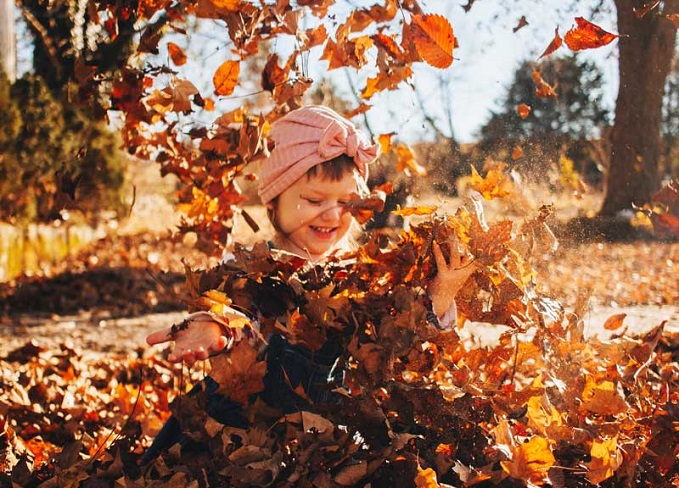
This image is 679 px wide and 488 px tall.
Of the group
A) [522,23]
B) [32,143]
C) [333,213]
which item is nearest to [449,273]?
[333,213]

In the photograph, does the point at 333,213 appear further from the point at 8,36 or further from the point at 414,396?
the point at 8,36

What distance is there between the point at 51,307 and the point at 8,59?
3004mm

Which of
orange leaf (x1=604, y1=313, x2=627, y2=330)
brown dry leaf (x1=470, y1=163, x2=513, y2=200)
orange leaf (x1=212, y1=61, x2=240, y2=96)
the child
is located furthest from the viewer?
orange leaf (x1=212, y1=61, x2=240, y2=96)

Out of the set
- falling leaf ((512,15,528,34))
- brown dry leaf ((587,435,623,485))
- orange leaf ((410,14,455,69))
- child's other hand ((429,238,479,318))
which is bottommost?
brown dry leaf ((587,435,623,485))

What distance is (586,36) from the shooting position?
1874 mm

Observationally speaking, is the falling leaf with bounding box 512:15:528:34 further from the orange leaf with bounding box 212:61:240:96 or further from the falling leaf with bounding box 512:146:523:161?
the orange leaf with bounding box 212:61:240:96

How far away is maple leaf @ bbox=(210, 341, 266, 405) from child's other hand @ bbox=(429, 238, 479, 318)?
52cm

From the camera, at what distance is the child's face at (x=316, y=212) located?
95.8 inches

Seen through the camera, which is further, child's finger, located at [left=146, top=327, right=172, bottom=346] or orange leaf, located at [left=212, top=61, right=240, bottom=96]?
orange leaf, located at [left=212, top=61, right=240, bottom=96]

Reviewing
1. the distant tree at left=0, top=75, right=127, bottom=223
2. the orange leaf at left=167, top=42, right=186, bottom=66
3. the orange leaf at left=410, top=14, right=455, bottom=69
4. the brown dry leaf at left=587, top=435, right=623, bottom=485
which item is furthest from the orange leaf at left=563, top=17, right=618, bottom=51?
the distant tree at left=0, top=75, right=127, bottom=223

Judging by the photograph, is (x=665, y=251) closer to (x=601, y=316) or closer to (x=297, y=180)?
(x=601, y=316)

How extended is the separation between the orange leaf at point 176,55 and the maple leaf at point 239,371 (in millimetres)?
1129

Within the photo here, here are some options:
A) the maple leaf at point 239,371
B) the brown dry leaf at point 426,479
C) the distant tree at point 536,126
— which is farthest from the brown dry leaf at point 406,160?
the brown dry leaf at point 426,479

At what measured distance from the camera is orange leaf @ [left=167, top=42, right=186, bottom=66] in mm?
2457
